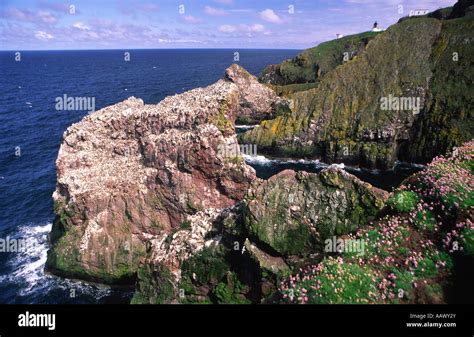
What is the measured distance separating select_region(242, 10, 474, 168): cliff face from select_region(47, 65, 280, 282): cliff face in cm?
3231

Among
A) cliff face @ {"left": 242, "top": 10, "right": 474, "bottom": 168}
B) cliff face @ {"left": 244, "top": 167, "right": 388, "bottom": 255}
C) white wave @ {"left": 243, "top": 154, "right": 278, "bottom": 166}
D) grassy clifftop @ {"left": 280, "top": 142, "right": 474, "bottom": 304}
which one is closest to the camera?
grassy clifftop @ {"left": 280, "top": 142, "right": 474, "bottom": 304}

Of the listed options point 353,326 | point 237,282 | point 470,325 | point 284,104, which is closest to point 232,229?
point 237,282

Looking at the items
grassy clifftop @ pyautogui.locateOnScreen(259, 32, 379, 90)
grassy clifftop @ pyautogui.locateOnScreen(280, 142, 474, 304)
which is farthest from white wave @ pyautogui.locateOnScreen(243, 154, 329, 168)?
grassy clifftop @ pyautogui.locateOnScreen(259, 32, 379, 90)

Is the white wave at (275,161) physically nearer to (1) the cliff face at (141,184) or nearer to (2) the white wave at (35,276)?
(1) the cliff face at (141,184)

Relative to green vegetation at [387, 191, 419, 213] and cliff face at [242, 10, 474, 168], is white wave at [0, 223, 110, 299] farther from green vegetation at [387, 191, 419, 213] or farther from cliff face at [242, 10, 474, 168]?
cliff face at [242, 10, 474, 168]

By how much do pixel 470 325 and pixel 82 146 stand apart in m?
33.6

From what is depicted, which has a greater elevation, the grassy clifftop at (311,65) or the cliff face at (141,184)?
the grassy clifftop at (311,65)

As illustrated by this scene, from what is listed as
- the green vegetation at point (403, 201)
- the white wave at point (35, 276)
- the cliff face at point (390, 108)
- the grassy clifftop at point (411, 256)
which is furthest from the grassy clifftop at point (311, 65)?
the grassy clifftop at point (411, 256)

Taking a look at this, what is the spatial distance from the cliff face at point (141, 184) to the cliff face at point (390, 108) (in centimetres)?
3231

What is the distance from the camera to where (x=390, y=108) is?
60469mm

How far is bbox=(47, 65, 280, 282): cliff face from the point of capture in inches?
1233

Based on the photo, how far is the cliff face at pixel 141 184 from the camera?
3133 cm

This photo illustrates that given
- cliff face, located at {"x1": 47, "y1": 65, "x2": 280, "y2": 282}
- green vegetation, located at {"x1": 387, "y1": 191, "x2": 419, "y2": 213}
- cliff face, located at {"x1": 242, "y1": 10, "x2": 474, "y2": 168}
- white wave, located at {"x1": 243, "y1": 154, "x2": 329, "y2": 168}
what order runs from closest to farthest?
1. green vegetation, located at {"x1": 387, "y1": 191, "x2": 419, "y2": 213}
2. cliff face, located at {"x1": 47, "y1": 65, "x2": 280, "y2": 282}
3. cliff face, located at {"x1": 242, "y1": 10, "x2": 474, "y2": 168}
4. white wave, located at {"x1": 243, "y1": 154, "x2": 329, "y2": 168}

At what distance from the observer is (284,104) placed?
72312 millimetres
